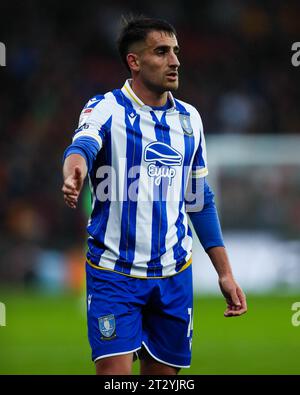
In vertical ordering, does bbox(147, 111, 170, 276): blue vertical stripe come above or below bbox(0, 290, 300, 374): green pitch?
above

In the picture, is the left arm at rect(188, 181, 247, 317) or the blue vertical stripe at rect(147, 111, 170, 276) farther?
the left arm at rect(188, 181, 247, 317)

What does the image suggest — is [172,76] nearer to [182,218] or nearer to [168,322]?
[182,218]

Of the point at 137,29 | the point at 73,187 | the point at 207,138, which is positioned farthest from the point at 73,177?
the point at 207,138

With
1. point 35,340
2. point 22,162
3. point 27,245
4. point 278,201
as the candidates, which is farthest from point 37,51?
point 35,340

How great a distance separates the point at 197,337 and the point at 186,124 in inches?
256

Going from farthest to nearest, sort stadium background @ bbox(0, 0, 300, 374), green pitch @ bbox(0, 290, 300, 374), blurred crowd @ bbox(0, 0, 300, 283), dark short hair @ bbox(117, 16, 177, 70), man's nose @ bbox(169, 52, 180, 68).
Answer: blurred crowd @ bbox(0, 0, 300, 283) < stadium background @ bbox(0, 0, 300, 374) < green pitch @ bbox(0, 290, 300, 374) < dark short hair @ bbox(117, 16, 177, 70) < man's nose @ bbox(169, 52, 180, 68)

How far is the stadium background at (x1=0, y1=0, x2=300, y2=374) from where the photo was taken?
15.4m

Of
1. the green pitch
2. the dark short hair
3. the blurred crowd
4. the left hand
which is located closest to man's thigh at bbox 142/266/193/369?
the left hand

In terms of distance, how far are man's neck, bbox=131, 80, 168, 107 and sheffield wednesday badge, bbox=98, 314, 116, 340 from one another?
118cm

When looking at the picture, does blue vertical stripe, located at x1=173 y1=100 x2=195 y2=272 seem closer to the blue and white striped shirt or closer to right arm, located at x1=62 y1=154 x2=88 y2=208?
the blue and white striped shirt

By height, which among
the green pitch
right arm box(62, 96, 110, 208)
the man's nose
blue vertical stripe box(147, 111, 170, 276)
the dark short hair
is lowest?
the green pitch

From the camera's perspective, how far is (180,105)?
5383 mm

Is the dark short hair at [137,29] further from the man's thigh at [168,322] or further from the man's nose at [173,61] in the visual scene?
the man's thigh at [168,322]
